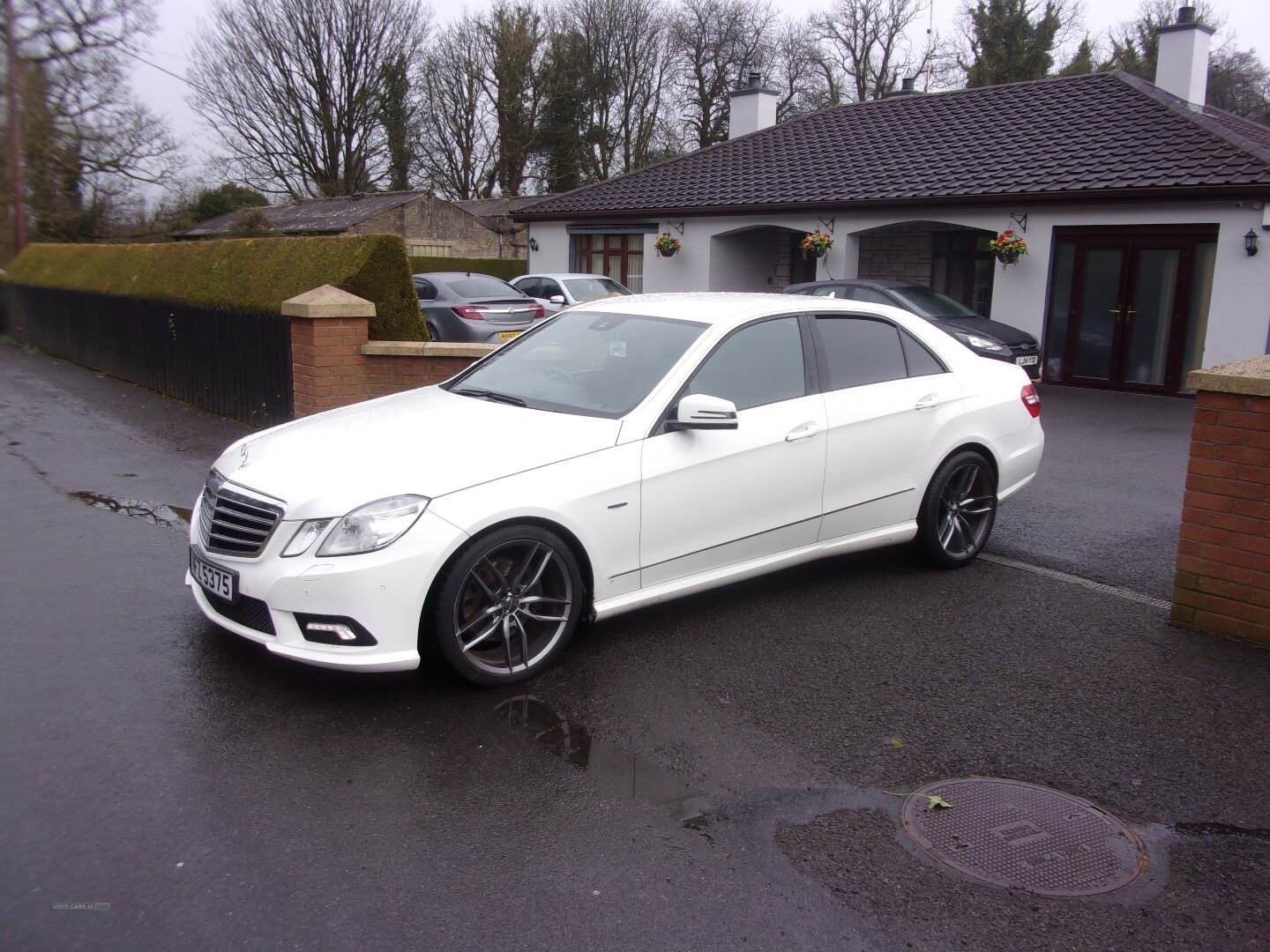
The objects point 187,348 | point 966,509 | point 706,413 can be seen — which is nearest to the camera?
point 706,413

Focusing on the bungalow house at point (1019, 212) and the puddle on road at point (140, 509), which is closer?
the puddle on road at point (140, 509)

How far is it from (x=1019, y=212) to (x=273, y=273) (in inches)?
491

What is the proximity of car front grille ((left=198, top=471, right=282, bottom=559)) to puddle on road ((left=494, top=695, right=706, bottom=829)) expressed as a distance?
120cm

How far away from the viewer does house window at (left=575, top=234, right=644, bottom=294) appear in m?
26.3

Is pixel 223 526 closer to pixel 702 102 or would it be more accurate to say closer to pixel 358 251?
pixel 358 251

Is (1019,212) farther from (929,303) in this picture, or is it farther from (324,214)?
(324,214)

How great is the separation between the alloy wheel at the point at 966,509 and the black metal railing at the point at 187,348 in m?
6.45

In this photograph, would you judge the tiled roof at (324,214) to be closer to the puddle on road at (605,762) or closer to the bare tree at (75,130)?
the bare tree at (75,130)

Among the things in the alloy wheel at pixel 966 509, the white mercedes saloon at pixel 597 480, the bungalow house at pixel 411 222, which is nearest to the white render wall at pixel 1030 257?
the alloy wheel at pixel 966 509

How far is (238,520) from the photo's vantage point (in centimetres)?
456

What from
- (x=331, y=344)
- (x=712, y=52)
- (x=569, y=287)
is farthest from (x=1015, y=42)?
(x=331, y=344)

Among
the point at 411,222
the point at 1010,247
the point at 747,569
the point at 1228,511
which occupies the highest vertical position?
the point at 411,222

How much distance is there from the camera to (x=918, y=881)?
10.8 feet

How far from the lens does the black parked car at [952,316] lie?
1523 cm
